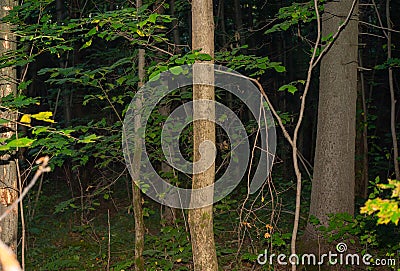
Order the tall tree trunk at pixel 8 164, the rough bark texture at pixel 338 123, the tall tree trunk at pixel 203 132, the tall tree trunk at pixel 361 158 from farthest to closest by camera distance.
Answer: the tall tree trunk at pixel 361 158 < the rough bark texture at pixel 338 123 < the tall tree trunk at pixel 8 164 < the tall tree trunk at pixel 203 132

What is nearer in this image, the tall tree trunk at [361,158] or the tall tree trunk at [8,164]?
the tall tree trunk at [8,164]

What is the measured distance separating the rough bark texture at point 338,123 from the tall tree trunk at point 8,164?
4054 millimetres

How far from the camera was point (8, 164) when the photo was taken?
18.7ft

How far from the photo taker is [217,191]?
8727 millimetres

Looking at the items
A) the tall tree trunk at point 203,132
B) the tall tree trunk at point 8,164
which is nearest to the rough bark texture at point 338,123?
the tall tree trunk at point 203,132

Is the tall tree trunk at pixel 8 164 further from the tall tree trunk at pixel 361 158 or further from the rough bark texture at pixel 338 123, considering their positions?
the tall tree trunk at pixel 361 158

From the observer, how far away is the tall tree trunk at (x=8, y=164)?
559cm

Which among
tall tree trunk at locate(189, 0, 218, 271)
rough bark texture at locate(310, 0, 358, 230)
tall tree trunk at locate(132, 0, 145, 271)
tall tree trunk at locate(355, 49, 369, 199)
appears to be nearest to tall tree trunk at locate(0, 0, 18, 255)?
tall tree trunk at locate(132, 0, 145, 271)

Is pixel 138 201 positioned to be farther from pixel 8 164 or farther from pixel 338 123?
pixel 338 123

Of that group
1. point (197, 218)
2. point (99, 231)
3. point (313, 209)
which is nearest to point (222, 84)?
point (313, 209)

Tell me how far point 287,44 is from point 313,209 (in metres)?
13.7

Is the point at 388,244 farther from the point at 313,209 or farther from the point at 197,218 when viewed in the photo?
the point at 197,218

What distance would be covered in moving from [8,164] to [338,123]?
14.4 ft

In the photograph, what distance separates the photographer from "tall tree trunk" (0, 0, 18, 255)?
5.59 meters
